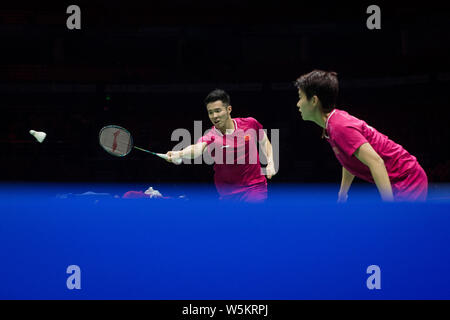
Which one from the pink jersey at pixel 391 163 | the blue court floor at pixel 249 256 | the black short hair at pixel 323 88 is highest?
the black short hair at pixel 323 88

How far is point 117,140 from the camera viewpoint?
3.51m

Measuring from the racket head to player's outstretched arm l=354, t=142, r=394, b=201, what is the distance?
2.04 meters

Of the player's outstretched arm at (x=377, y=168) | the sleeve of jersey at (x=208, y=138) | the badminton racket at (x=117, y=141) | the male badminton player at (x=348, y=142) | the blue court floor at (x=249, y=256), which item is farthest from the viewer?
the badminton racket at (x=117, y=141)

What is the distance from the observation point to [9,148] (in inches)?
428

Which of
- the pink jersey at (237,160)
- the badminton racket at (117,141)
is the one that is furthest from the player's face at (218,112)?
the badminton racket at (117,141)

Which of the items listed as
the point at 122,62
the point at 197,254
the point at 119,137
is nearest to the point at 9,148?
the point at 122,62

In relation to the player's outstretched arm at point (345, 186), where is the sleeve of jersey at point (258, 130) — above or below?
above

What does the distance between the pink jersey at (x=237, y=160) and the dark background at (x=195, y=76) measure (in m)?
6.74

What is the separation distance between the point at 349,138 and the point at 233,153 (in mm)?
1555

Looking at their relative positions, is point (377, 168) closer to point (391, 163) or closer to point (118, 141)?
point (391, 163)

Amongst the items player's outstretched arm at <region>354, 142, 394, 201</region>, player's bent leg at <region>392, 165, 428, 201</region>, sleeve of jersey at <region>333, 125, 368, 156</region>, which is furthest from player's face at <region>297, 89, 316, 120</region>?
player's bent leg at <region>392, 165, 428, 201</region>

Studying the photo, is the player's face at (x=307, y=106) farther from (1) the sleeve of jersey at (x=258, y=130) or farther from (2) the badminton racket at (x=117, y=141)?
(2) the badminton racket at (x=117, y=141)

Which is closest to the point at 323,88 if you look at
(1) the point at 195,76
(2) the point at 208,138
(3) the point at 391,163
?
(3) the point at 391,163

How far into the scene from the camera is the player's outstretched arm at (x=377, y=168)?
187cm
